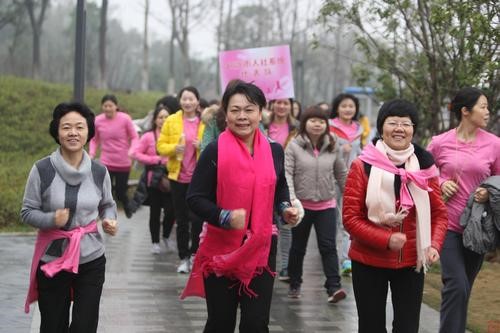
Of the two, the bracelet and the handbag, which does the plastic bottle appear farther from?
the bracelet

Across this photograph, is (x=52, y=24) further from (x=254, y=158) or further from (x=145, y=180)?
(x=254, y=158)

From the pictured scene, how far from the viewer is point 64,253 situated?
5262 millimetres

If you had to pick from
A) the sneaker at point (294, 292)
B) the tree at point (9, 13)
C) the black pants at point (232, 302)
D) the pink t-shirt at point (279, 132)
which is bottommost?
the sneaker at point (294, 292)

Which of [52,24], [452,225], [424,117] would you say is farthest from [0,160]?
[52,24]

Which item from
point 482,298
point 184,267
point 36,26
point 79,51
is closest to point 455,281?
point 482,298

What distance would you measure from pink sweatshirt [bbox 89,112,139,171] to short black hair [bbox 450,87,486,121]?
7247mm

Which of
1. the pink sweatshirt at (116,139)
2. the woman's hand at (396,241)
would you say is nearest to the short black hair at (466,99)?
the woman's hand at (396,241)

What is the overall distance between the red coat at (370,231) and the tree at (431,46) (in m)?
3.53

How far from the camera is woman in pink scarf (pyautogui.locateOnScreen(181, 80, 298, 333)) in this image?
512cm

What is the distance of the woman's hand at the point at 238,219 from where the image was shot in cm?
496

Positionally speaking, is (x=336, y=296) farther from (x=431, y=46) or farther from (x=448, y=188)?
(x=431, y=46)

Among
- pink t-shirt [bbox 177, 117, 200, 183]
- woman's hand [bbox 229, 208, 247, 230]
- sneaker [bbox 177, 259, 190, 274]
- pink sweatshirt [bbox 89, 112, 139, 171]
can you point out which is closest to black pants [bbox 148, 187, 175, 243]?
pink t-shirt [bbox 177, 117, 200, 183]

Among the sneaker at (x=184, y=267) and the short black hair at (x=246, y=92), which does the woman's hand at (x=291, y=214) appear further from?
the sneaker at (x=184, y=267)

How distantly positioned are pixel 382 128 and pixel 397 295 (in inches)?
38.2
